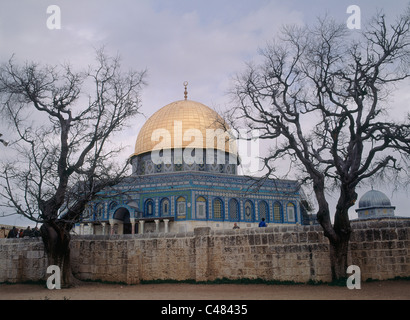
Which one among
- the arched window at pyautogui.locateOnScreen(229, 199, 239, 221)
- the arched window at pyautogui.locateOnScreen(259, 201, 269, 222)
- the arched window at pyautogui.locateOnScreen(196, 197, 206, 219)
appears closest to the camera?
the arched window at pyautogui.locateOnScreen(196, 197, 206, 219)

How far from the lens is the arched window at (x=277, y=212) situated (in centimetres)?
3453

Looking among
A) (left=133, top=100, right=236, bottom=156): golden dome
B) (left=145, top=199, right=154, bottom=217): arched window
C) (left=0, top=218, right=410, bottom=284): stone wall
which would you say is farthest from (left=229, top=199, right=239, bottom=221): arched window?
(left=0, top=218, right=410, bottom=284): stone wall

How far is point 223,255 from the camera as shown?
1401 cm

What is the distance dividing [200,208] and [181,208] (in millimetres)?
1522

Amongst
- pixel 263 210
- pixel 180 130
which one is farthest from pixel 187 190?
pixel 263 210

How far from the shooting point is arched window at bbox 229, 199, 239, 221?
3244 centimetres

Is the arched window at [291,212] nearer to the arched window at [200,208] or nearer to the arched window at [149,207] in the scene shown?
the arched window at [200,208]

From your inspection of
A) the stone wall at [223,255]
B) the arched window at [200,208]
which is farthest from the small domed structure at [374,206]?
the stone wall at [223,255]

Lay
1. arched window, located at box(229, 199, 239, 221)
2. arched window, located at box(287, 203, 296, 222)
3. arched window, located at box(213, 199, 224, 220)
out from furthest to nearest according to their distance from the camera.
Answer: arched window, located at box(287, 203, 296, 222), arched window, located at box(229, 199, 239, 221), arched window, located at box(213, 199, 224, 220)

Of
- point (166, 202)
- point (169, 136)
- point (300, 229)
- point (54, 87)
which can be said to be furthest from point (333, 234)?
point (169, 136)

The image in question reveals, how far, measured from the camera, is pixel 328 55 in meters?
12.5

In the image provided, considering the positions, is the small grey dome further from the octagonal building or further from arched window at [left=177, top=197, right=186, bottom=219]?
arched window at [left=177, top=197, right=186, bottom=219]

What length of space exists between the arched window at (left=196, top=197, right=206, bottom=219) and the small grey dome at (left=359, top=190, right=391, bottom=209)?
18.8 m
